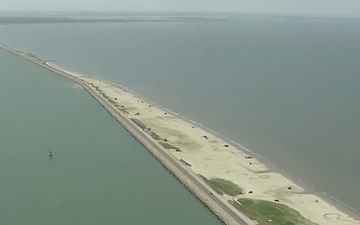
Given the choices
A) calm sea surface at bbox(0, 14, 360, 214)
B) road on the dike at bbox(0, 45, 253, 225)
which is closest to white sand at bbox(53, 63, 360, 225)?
road on the dike at bbox(0, 45, 253, 225)

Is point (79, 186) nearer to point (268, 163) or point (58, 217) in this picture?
point (58, 217)

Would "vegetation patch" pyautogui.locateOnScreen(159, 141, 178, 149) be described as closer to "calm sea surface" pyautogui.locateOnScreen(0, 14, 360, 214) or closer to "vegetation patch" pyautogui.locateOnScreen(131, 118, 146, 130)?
"vegetation patch" pyautogui.locateOnScreen(131, 118, 146, 130)

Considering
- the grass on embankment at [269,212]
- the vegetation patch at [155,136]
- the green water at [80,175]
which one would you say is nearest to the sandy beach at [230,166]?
the vegetation patch at [155,136]

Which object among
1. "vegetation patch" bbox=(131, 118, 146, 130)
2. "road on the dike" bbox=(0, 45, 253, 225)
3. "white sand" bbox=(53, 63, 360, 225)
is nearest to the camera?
"road on the dike" bbox=(0, 45, 253, 225)

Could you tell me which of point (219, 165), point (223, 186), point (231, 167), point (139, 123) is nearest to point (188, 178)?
point (223, 186)

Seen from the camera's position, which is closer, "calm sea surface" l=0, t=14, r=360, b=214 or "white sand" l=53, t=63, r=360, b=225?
"white sand" l=53, t=63, r=360, b=225

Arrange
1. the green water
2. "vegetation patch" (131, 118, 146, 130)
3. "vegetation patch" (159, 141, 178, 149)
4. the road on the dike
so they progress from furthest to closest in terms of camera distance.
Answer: "vegetation patch" (131, 118, 146, 130) → "vegetation patch" (159, 141, 178, 149) → the green water → the road on the dike

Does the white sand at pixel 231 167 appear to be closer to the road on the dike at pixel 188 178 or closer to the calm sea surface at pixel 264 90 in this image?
the road on the dike at pixel 188 178
